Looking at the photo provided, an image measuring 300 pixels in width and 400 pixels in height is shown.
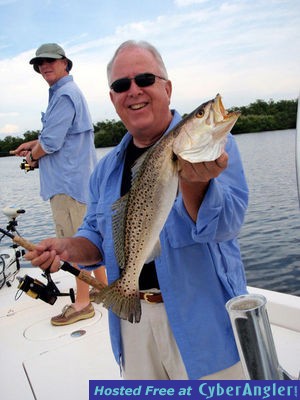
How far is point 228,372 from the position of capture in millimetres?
2088

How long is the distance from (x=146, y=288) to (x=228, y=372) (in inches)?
23.3

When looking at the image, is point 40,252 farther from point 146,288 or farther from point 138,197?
point 138,197

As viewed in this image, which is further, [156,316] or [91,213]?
[91,213]

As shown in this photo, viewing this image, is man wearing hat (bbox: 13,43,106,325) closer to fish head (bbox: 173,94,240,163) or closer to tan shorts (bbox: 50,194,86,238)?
tan shorts (bbox: 50,194,86,238)

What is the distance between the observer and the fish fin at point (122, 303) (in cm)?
189

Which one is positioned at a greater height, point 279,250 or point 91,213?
point 91,213

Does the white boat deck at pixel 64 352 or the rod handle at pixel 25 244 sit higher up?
the rod handle at pixel 25 244

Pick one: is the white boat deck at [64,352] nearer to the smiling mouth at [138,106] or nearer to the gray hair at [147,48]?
the smiling mouth at [138,106]

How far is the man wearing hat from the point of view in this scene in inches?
170

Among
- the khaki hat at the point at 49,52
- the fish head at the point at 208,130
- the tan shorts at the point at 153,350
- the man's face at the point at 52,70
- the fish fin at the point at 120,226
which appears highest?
the khaki hat at the point at 49,52

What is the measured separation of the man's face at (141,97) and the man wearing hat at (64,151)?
2.25m

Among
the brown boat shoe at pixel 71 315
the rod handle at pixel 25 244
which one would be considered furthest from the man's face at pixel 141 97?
the brown boat shoe at pixel 71 315

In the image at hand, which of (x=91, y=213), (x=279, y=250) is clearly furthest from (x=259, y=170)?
(x=91, y=213)

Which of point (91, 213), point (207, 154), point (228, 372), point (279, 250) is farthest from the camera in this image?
point (279, 250)
